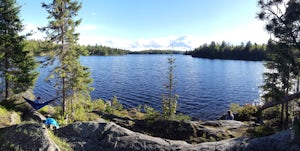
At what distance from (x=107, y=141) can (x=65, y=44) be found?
466 inches

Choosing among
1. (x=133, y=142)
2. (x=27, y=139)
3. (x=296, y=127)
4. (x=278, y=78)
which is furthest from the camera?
(x=278, y=78)

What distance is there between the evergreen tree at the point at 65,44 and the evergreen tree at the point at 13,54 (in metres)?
2.32

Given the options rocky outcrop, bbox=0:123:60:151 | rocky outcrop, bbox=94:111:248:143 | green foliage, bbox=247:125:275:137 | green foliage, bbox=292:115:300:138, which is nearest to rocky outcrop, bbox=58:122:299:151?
green foliage, bbox=292:115:300:138

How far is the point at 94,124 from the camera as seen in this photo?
7.78 meters

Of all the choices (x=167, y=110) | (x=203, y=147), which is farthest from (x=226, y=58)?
(x=203, y=147)

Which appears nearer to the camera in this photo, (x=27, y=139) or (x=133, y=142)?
(x=27, y=139)

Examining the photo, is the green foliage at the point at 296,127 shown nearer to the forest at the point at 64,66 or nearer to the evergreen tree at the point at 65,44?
the forest at the point at 64,66

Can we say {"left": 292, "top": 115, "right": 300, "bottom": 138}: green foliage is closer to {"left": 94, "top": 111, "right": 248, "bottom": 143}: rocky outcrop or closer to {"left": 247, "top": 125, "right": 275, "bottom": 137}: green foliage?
{"left": 247, "top": 125, "right": 275, "bottom": 137}: green foliage

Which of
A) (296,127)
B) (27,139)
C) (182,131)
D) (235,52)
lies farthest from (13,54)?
(235,52)

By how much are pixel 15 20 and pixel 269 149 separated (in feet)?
60.7

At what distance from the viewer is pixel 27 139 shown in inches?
245

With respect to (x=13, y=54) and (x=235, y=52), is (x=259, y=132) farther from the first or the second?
(x=235, y=52)

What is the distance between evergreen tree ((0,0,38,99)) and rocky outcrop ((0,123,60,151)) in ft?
39.4

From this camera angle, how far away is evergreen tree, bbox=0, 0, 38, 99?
1686cm
